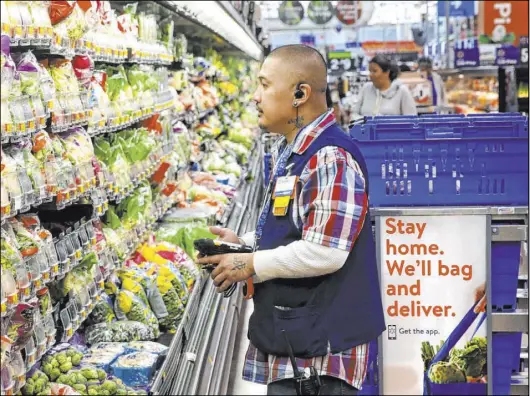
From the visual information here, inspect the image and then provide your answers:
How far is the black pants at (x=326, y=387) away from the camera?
2.47 meters

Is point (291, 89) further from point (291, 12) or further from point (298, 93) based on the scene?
point (291, 12)

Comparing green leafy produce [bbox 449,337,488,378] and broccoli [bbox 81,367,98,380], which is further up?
broccoli [bbox 81,367,98,380]

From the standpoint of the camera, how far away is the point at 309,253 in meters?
2.34

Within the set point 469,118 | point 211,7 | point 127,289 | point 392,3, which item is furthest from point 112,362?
point 392,3

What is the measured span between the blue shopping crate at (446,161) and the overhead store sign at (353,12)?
16.4 meters

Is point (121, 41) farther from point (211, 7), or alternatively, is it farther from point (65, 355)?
point (211, 7)

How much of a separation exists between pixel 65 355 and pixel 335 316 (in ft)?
3.86

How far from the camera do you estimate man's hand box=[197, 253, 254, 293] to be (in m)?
2.42

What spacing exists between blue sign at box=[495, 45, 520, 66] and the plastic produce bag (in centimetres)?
1315

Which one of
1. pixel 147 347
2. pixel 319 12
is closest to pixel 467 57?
pixel 319 12

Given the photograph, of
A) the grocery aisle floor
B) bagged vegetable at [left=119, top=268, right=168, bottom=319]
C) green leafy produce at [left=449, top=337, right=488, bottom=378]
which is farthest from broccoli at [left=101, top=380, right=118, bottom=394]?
the grocery aisle floor

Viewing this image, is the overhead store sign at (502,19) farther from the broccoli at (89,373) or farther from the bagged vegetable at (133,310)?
the broccoli at (89,373)

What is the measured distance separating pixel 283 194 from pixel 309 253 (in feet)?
0.62

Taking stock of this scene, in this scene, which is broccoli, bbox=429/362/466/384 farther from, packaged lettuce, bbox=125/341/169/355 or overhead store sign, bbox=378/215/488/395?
packaged lettuce, bbox=125/341/169/355
